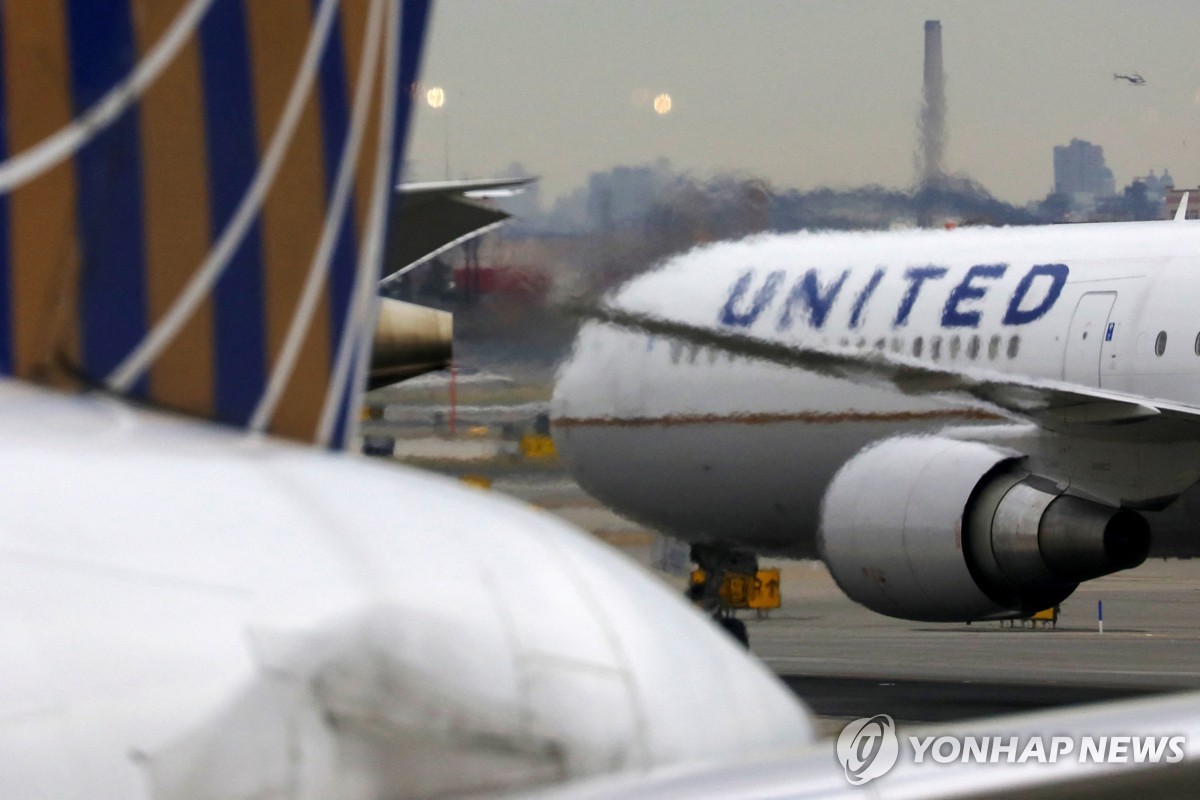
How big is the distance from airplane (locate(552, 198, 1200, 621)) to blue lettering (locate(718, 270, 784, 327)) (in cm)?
2

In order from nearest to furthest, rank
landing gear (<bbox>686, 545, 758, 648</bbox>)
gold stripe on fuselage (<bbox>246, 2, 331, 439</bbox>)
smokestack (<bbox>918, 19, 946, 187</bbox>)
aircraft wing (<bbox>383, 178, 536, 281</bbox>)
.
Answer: gold stripe on fuselage (<bbox>246, 2, 331, 439</bbox>) < aircraft wing (<bbox>383, 178, 536, 281</bbox>) < smokestack (<bbox>918, 19, 946, 187</bbox>) < landing gear (<bbox>686, 545, 758, 648</bbox>)

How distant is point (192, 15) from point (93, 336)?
439 millimetres

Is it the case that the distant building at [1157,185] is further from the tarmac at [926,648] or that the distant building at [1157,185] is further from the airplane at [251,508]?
the airplane at [251,508]

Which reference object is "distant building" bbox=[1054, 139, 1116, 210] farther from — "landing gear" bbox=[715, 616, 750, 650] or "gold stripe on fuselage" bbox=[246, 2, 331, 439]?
"gold stripe on fuselage" bbox=[246, 2, 331, 439]

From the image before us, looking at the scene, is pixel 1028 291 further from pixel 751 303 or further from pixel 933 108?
pixel 751 303

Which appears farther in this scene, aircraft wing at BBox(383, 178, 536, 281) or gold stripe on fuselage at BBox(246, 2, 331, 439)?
aircraft wing at BBox(383, 178, 536, 281)

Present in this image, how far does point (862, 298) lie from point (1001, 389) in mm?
1557

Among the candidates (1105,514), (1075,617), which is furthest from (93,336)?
(1075,617)

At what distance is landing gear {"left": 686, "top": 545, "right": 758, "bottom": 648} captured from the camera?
13633 mm

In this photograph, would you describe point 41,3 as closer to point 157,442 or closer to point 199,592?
point 157,442

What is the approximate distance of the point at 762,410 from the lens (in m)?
12.9

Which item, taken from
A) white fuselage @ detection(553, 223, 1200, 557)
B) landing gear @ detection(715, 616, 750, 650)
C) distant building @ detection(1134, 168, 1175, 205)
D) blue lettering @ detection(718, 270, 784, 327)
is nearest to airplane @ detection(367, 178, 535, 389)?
white fuselage @ detection(553, 223, 1200, 557)

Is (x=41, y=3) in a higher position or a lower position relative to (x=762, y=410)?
higher

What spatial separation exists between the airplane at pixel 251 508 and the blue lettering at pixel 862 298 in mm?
9944
